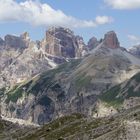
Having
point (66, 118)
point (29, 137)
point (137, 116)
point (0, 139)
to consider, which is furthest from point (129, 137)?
point (0, 139)

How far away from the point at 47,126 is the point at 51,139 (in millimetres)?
31484

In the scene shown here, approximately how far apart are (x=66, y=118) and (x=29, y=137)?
2170 centimetres

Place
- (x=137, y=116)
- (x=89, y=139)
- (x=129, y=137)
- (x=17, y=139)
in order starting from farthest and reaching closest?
(x=17, y=139), (x=89, y=139), (x=137, y=116), (x=129, y=137)

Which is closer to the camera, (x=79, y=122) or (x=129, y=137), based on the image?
(x=129, y=137)

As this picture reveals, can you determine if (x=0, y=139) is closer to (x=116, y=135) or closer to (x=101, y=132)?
(x=101, y=132)

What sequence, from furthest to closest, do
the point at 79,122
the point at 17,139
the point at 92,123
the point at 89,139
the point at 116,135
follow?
the point at 17,139
the point at 79,122
the point at 92,123
the point at 89,139
the point at 116,135

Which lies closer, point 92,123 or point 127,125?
point 127,125

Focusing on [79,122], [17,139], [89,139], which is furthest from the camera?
[17,139]

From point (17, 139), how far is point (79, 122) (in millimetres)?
23440

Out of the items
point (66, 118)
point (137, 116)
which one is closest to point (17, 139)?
point (66, 118)

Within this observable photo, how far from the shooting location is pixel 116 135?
73562 mm

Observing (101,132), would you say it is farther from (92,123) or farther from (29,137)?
(29,137)

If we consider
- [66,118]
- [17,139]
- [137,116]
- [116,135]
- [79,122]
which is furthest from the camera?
[66,118]

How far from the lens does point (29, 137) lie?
139 metres
